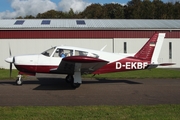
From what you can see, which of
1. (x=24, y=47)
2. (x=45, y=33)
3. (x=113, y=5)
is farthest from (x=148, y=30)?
(x=113, y=5)

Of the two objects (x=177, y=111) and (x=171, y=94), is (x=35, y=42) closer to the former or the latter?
(x=171, y=94)

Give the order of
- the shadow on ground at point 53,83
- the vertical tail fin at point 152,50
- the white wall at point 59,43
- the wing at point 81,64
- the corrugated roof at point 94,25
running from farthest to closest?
the corrugated roof at point 94,25, the white wall at point 59,43, the vertical tail fin at point 152,50, the shadow on ground at point 53,83, the wing at point 81,64

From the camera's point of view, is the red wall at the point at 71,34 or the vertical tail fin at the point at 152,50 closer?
the vertical tail fin at the point at 152,50

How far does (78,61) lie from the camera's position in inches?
439

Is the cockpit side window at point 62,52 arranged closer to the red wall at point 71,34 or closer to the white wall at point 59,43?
the white wall at point 59,43

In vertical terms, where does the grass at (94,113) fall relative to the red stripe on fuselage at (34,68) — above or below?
below

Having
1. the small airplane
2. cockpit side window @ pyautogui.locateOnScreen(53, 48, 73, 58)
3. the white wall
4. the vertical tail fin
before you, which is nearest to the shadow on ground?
the small airplane

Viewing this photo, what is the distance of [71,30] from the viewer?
89.5 ft

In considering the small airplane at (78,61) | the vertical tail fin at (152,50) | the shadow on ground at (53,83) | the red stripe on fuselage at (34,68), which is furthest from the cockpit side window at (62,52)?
the vertical tail fin at (152,50)

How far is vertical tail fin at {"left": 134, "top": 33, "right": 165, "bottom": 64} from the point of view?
1376 cm

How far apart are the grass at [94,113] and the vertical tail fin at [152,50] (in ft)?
20.4

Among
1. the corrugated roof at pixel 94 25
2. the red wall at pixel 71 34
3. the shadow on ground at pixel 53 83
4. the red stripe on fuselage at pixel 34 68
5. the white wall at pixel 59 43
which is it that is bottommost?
the shadow on ground at pixel 53 83

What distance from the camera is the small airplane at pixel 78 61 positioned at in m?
11.8

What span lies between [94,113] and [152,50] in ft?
25.8
